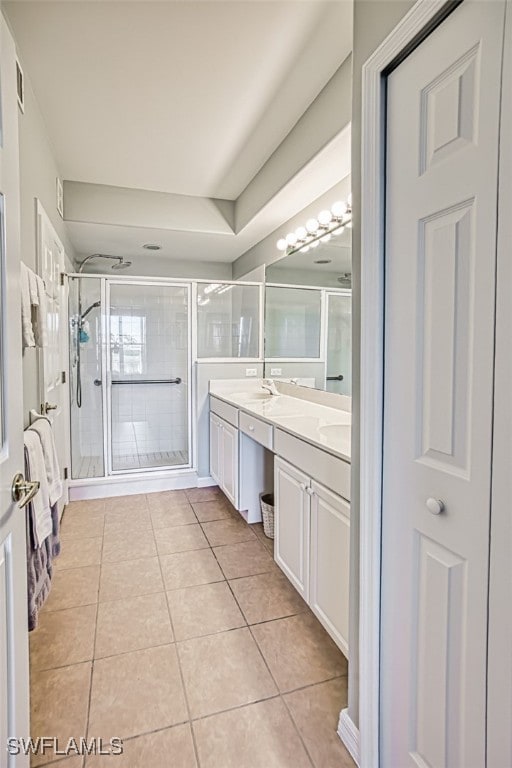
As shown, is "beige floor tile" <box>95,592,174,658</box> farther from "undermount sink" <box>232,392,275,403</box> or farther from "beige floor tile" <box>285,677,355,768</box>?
"undermount sink" <box>232,392,275,403</box>

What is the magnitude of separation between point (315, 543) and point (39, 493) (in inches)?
44.2

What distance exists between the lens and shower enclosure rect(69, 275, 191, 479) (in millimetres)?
3639

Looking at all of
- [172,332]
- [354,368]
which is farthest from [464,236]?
[172,332]

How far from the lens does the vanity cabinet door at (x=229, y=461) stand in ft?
9.48

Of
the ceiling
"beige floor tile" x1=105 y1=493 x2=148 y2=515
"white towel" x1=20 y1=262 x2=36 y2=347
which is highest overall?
the ceiling

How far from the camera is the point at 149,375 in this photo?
4.26 metres

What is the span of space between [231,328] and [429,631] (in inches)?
128

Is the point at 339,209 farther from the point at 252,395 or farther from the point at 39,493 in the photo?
the point at 39,493

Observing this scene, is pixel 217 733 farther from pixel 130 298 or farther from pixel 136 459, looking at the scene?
pixel 130 298

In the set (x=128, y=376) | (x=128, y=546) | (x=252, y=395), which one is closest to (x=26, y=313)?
(x=128, y=546)

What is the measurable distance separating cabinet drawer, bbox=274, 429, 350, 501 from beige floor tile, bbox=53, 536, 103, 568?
4.41ft

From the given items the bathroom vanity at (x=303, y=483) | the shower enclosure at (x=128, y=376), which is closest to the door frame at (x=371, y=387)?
the bathroom vanity at (x=303, y=483)

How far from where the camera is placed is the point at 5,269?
0.94 meters

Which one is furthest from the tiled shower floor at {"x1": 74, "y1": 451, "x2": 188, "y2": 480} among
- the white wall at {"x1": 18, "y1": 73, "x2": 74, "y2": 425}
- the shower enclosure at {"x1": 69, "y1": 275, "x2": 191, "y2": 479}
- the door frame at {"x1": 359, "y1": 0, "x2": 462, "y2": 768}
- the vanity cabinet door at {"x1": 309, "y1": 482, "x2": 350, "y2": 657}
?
the door frame at {"x1": 359, "y1": 0, "x2": 462, "y2": 768}
